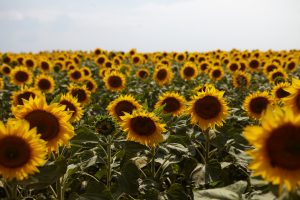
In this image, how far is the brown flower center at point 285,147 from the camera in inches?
101

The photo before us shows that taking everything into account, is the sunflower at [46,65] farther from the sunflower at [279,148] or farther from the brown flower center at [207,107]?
the sunflower at [279,148]

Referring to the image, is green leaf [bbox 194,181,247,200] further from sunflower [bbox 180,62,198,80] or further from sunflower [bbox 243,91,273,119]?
sunflower [bbox 180,62,198,80]

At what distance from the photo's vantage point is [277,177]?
2.58m

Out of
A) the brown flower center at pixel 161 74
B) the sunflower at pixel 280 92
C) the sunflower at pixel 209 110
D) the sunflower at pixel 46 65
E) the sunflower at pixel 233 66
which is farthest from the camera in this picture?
the sunflower at pixel 46 65

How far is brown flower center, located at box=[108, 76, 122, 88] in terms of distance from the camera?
11.1 m

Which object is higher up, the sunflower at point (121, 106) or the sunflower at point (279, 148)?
the sunflower at point (279, 148)

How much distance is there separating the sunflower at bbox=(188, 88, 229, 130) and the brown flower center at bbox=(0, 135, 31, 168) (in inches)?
107

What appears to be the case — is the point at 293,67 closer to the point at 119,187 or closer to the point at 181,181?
the point at 181,181

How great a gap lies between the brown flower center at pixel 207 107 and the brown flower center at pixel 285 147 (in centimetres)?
278

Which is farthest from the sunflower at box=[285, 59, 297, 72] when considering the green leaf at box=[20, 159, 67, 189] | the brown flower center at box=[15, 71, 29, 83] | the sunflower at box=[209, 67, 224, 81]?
the green leaf at box=[20, 159, 67, 189]

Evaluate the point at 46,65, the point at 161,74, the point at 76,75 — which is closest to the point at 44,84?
the point at 76,75

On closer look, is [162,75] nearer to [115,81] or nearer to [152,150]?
[115,81]

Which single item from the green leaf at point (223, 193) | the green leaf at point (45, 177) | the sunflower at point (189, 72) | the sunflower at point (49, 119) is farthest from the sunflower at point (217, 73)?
the green leaf at point (45, 177)

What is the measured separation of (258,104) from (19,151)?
4220 mm
